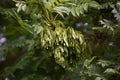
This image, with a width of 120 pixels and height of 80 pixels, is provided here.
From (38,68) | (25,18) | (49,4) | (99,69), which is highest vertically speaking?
(49,4)

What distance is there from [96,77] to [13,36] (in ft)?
2.22

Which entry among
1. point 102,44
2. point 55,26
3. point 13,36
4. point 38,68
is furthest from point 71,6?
point 13,36

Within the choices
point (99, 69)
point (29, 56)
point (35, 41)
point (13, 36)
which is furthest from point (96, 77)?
point (13, 36)

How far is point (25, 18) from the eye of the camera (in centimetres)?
135

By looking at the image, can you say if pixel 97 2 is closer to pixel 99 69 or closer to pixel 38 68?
pixel 99 69

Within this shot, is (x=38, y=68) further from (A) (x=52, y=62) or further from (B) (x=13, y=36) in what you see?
(B) (x=13, y=36)

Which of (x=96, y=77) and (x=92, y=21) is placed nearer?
(x=96, y=77)

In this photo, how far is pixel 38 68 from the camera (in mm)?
1426

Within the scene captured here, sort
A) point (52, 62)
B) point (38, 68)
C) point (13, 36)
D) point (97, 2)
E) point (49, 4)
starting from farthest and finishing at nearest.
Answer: point (13, 36) → point (38, 68) → point (52, 62) → point (97, 2) → point (49, 4)

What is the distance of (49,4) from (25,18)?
1.08 ft

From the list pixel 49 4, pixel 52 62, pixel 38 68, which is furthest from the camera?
pixel 38 68

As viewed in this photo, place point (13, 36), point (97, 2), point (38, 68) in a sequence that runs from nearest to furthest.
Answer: point (97, 2) < point (38, 68) < point (13, 36)

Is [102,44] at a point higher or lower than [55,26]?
lower

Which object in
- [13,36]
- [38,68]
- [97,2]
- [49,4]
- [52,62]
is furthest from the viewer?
[13,36]
